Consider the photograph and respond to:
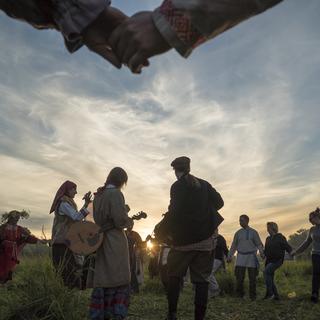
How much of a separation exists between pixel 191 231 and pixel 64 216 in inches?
111

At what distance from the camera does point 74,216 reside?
717cm

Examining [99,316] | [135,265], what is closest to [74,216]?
[99,316]

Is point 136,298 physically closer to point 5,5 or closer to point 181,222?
point 181,222

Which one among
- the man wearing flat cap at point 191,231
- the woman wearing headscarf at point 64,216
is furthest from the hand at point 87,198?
the man wearing flat cap at point 191,231

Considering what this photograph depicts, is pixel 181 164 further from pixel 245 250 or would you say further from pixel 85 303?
pixel 245 250

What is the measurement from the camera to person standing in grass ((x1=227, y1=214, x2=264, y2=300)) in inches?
430

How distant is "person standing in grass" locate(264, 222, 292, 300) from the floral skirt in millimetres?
5877

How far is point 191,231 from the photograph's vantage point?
220 inches

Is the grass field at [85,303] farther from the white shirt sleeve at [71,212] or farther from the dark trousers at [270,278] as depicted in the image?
the white shirt sleeve at [71,212]

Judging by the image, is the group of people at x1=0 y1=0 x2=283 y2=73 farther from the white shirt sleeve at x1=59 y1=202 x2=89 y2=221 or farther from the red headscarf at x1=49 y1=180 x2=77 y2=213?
the red headscarf at x1=49 y1=180 x2=77 y2=213

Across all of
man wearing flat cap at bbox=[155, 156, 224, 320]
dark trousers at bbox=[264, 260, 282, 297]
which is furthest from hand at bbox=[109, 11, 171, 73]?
dark trousers at bbox=[264, 260, 282, 297]

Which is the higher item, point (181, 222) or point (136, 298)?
point (181, 222)

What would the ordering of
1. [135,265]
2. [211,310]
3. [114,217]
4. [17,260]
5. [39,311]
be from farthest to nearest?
1. [135,265]
2. [17,260]
3. [211,310]
4. [114,217]
5. [39,311]

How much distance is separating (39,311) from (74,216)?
219 centimetres
